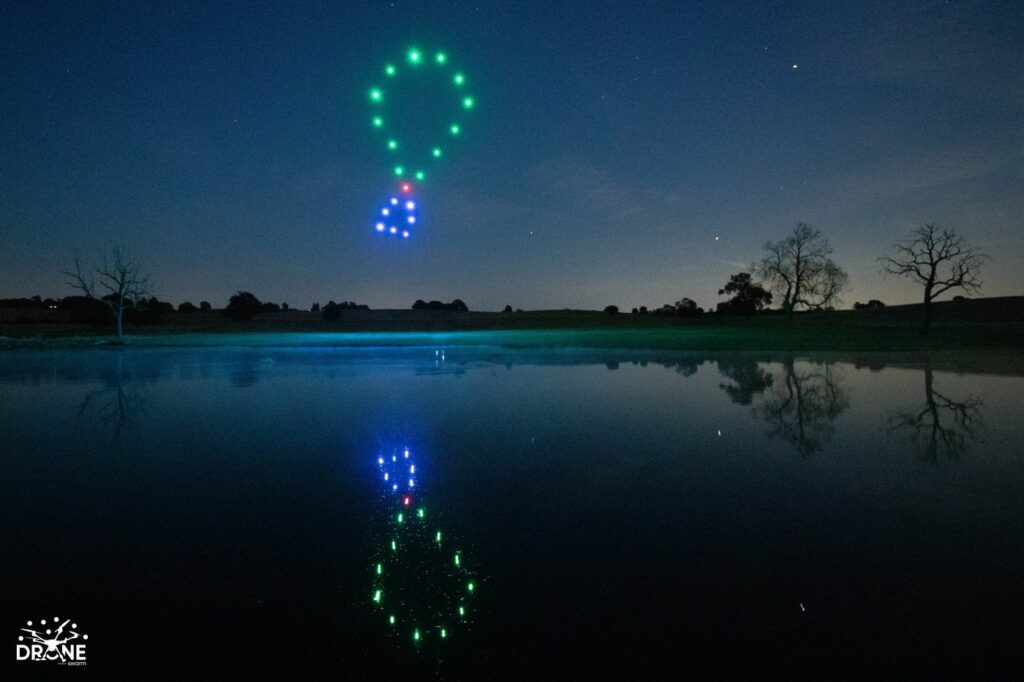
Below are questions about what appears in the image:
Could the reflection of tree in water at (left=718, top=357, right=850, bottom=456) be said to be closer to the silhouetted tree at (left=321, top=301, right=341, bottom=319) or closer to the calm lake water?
the calm lake water

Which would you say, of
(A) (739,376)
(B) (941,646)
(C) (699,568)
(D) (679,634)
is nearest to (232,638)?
(D) (679,634)

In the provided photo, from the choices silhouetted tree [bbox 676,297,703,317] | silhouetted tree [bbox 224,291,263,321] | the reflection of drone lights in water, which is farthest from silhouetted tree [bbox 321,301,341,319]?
the reflection of drone lights in water

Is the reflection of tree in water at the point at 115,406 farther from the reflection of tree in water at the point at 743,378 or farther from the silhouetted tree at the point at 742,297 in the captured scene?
the silhouetted tree at the point at 742,297

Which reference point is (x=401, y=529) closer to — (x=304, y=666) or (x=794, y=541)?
(x=304, y=666)

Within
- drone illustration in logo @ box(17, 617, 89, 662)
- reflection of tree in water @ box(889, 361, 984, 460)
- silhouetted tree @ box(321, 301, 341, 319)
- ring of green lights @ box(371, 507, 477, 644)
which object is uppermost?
silhouetted tree @ box(321, 301, 341, 319)

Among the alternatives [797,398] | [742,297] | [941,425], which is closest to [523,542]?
[941,425]

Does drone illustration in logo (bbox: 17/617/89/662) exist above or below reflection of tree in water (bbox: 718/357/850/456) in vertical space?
below

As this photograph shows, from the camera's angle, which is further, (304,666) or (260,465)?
(260,465)

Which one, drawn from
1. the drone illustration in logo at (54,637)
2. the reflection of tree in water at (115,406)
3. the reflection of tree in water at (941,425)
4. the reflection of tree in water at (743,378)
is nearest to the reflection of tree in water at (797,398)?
the reflection of tree in water at (743,378)
